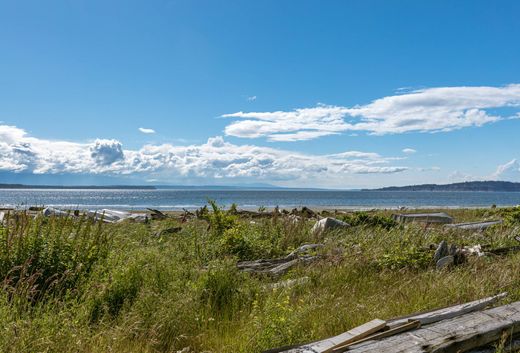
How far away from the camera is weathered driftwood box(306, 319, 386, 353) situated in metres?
3.96

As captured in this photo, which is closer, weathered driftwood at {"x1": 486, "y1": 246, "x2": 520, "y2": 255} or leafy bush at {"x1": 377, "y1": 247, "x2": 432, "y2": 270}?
leafy bush at {"x1": 377, "y1": 247, "x2": 432, "y2": 270}

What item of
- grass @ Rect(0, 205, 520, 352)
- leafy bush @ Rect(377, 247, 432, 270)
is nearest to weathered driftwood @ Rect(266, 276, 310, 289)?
grass @ Rect(0, 205, 520, 352)

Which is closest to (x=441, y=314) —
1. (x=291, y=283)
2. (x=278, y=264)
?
(x=291, y=283)

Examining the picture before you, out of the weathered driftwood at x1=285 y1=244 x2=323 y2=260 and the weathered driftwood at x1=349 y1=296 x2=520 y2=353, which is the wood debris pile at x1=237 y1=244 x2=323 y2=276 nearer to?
the weathered driftwood at x1=285 y1=244 x2=323 y2=260

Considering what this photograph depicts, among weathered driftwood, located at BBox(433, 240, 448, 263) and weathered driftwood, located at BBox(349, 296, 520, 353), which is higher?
weathered driftwood, located at BBox(433, 240, 448, 263)

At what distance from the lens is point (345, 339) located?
4.09m

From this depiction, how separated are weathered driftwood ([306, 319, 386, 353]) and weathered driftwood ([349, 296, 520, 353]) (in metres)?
0.10

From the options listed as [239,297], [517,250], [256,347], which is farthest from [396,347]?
[517,250]

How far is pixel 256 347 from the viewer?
4.56 meters

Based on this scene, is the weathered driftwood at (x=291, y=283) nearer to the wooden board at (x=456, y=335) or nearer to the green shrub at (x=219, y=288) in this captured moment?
the green shrub at (x=219, y=288)

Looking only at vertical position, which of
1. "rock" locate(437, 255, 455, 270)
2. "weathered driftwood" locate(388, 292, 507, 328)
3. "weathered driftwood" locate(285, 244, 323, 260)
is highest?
"weathered driftwood" locate(388, 292, 507, 328)

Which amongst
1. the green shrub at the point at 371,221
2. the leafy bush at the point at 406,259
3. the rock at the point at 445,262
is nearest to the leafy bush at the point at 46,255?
the leafy bush at the point at 406,259

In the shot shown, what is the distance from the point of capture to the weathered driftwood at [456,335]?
401cm

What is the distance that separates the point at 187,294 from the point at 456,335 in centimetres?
342
